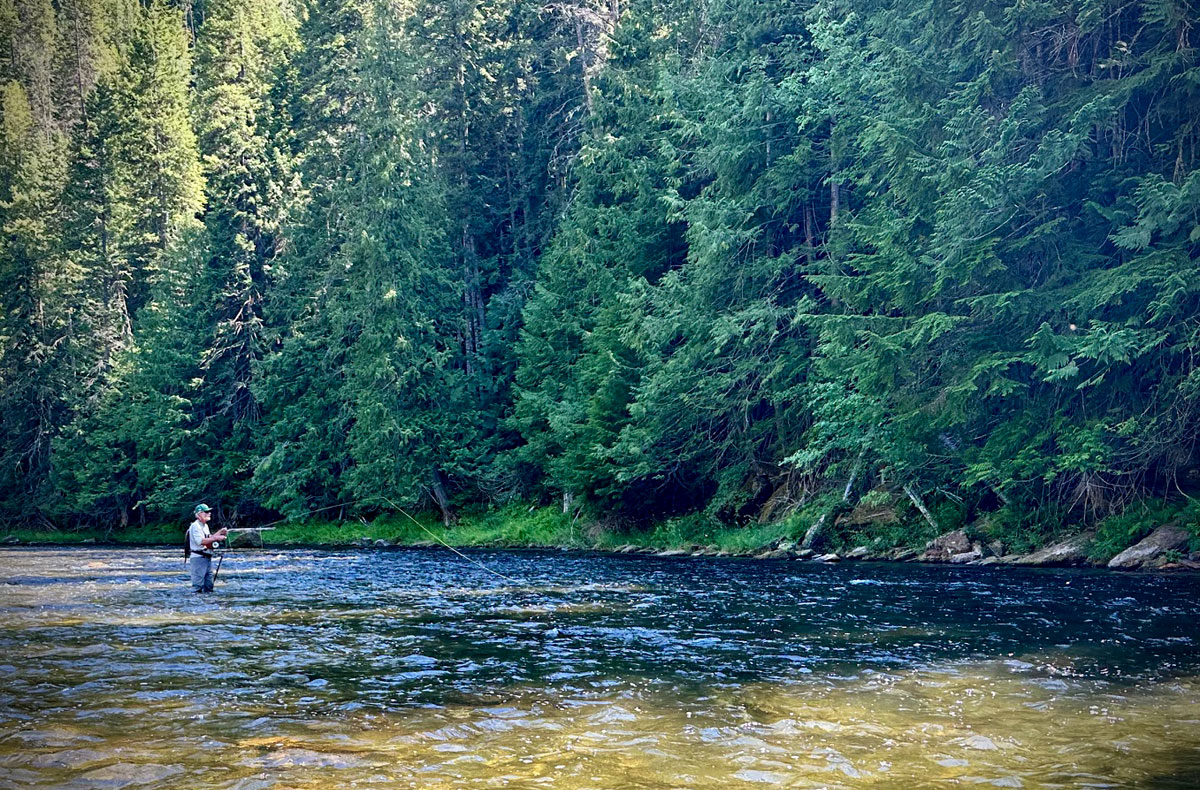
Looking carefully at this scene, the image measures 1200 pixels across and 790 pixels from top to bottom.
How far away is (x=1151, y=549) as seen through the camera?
22.3 meters

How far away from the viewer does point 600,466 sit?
3425 cm

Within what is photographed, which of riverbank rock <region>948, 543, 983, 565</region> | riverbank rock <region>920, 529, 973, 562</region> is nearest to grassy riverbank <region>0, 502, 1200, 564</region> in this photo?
riverbank rock <region>920, 529, 973, 562</region>

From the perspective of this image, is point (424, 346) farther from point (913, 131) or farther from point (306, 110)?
point (913, 131)

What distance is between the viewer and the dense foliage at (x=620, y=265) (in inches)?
938

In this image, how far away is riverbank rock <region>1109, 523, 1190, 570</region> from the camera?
72.3 feet

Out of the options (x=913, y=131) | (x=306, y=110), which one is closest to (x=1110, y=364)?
(x=913, y=131)

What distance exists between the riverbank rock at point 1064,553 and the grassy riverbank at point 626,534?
0.67 feet

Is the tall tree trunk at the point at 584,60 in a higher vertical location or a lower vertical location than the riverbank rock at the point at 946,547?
higher

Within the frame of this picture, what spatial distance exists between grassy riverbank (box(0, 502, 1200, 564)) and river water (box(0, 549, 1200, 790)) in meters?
4.05

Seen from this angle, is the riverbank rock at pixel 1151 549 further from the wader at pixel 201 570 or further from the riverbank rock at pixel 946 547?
the wader at pixel 201 570

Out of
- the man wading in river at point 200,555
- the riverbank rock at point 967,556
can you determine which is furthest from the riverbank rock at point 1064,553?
the man wading in river at point 200,555

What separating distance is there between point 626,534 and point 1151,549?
16.3 m

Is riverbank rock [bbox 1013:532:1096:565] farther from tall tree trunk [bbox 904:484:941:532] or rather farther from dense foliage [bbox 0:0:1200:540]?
tall tree trunk [bbox 904:484:941:532]

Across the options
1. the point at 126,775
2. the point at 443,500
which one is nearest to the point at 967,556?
the point at 126,775
